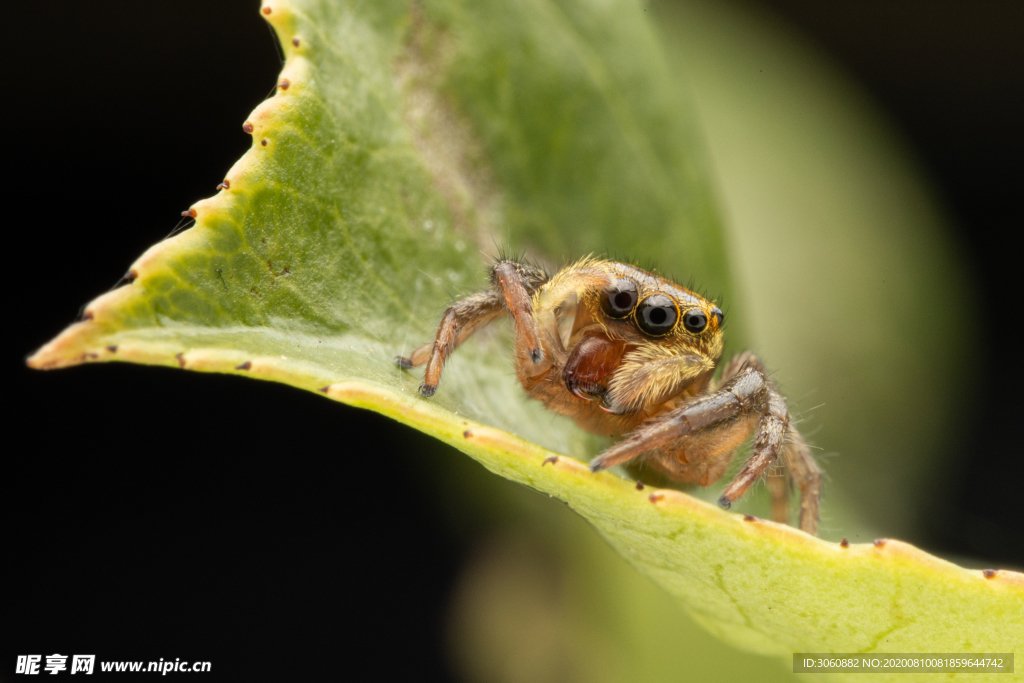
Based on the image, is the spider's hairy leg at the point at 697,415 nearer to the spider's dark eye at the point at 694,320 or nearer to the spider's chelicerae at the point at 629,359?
the spider's chelicerae at the point at 629,359

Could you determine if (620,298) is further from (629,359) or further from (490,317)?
(490,317)

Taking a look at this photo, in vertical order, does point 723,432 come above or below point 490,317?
below

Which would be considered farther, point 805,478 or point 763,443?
point 805,478

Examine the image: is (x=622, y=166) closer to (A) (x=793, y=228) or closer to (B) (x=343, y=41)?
(B) (x=343, y=41)

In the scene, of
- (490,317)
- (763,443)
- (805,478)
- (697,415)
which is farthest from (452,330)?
(805,478)

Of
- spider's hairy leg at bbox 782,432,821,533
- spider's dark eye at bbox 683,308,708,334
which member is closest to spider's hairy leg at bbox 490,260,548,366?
spider's dark eye at bbox 683,308,708,334

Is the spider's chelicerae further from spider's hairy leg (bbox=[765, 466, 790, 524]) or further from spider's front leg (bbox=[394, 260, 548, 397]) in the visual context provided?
spider's hairy leg (bbox=[765, 466, 790, 524])
